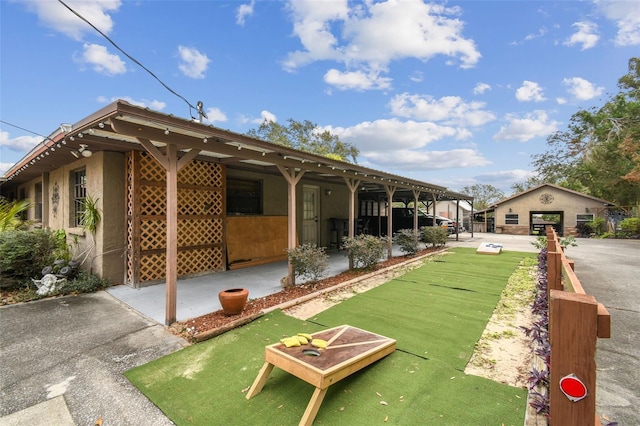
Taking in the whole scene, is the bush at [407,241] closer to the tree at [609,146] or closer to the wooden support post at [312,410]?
the wooden support post at [312,410]

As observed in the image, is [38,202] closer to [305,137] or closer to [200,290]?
[200,290]

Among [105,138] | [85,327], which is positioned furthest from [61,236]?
[85,327]

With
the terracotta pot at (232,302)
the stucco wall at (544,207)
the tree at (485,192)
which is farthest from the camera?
the tree at (485,192)

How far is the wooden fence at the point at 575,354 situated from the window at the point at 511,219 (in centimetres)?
2561

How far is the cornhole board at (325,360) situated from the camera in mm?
2061

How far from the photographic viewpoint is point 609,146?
62.3 ft

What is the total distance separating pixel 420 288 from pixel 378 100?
15.3 m

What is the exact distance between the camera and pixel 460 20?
8.77m

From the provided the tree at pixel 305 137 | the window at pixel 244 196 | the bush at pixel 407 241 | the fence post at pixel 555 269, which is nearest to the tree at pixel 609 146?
the bush at pixel 407 241

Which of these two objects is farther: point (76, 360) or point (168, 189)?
point (168, 189)

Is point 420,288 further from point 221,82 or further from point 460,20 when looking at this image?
point 221,82

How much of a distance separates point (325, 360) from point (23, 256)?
612 centimetres

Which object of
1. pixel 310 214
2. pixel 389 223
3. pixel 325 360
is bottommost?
pixel 325 360

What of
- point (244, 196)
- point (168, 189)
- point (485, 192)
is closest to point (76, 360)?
point (168, 189)
